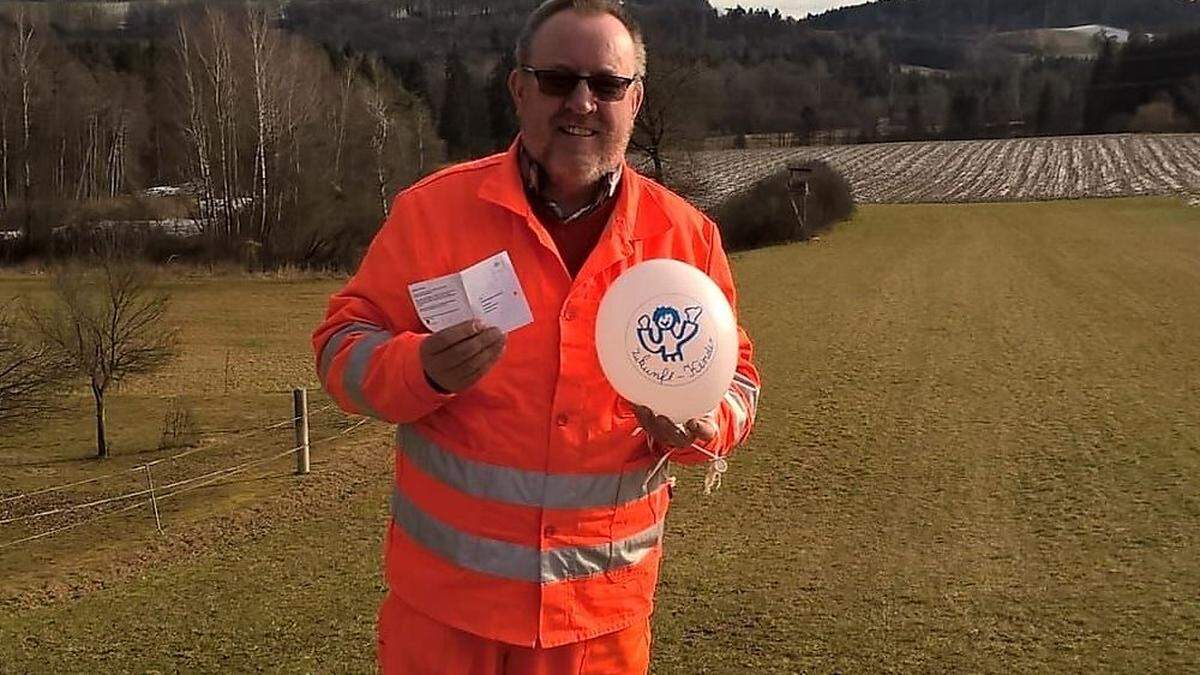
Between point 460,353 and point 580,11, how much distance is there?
31.8 inches

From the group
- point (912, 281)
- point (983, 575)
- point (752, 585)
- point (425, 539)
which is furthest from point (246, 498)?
point (912, 281)

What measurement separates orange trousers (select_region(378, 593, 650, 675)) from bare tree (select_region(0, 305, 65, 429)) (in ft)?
42.5

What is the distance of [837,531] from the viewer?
30.7 ft

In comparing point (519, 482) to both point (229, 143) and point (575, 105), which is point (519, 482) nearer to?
point (575, 105)

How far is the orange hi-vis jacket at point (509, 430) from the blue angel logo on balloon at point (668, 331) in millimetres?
122

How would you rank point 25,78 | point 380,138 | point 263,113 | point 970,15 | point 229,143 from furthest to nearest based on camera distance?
point 970,15, point 380,138, point 25,78, point 229,143, point 263,113

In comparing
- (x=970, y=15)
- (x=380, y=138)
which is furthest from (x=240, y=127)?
(x=970, y=15)

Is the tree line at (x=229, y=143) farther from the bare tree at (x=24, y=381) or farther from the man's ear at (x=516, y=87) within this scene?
the man's ear at (x=516, y=87)

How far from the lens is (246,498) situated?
36.6 ft

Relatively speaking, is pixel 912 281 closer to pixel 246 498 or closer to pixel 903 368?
pixel 903 368

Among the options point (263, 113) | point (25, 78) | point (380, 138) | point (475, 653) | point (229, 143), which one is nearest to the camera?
point (475, 653)

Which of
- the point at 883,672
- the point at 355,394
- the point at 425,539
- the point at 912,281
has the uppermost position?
the point at 355,394

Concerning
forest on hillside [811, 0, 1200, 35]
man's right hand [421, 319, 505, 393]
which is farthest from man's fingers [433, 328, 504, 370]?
forest on hillside [811, 0, 1200, 35]

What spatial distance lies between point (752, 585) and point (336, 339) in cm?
602
